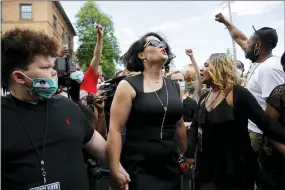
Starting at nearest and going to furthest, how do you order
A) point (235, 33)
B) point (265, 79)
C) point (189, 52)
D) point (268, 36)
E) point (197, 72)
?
1. point (265, 79)
2. point (268, 36)
3. point (235, 33)
4. point (197, 72)
5. point (189, 52)

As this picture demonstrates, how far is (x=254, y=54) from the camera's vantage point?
3936 mm

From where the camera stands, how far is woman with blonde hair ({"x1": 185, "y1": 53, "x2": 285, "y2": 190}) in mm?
2854

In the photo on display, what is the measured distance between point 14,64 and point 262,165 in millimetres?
2191

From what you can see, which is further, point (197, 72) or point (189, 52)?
point (189, 52)

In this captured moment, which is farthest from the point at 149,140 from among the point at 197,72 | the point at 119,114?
the point at 197,72

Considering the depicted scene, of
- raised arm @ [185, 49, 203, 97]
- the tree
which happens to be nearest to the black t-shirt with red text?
raised arm @ [185, 49, 203, 97]

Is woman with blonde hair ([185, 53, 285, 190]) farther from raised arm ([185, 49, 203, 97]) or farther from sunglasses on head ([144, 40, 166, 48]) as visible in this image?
raised arm ([185, 49, 203, 97])

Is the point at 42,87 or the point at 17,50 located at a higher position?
the point at 17,50

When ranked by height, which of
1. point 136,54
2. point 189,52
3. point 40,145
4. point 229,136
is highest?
point 189,52

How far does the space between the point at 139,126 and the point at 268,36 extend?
207 cm

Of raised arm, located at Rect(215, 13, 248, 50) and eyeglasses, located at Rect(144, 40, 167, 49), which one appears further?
raised arm, located at Rect(215, 13, 248, 50)

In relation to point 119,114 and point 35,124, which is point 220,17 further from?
point 35,124

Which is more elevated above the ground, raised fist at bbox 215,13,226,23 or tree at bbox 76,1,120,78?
tree at bbox 76,1,120,78

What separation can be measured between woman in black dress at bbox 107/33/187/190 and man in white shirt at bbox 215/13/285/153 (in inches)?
42.2
